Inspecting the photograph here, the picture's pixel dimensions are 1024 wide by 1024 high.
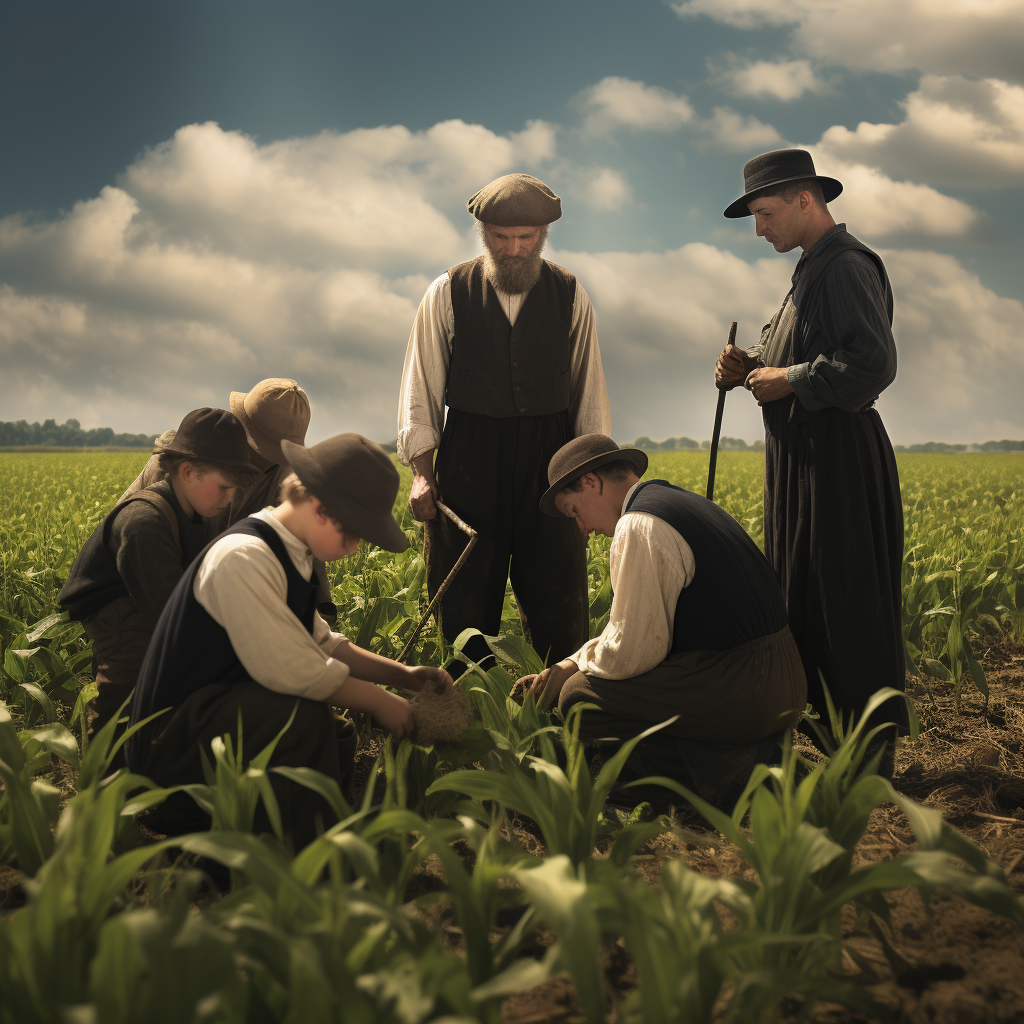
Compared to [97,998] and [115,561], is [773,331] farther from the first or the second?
[97,998]

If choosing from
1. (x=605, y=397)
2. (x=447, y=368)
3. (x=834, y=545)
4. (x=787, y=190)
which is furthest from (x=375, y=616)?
(x=787, y=190)

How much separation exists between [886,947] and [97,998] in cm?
152

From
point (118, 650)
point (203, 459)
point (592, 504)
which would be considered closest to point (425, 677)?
point (592, 504)

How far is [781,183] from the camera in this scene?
336 cm

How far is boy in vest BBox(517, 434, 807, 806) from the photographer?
9.11 ft

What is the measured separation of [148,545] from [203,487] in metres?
0.27

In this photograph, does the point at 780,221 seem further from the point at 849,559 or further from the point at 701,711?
the point at 701,711

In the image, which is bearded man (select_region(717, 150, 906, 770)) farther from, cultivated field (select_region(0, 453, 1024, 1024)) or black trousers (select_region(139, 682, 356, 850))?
black trousers (select_region(139, 682, 356, 850))

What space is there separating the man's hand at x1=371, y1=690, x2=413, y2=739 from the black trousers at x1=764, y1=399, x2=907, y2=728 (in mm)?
1726

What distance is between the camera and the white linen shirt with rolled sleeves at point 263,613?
2162mm

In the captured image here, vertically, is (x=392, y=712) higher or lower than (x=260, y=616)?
lower

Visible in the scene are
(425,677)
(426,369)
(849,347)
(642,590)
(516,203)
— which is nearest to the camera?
(425,677)

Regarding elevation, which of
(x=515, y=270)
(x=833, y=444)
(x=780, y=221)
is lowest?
(x=833, y=444)

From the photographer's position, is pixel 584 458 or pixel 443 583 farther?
pixel 443 583
